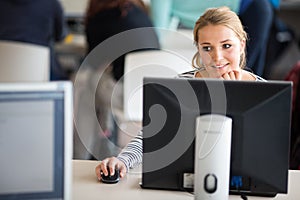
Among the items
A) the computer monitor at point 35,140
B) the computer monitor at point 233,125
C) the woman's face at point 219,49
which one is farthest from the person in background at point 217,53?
the computer monitor at point 35,140

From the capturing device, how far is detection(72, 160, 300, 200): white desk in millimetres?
1651

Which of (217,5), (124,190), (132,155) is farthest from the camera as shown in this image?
(217,5)

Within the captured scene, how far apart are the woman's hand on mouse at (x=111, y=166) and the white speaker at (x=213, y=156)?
0.32 m

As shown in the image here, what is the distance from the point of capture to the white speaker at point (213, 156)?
1.50 metres

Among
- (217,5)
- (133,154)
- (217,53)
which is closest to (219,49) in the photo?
(217,53)

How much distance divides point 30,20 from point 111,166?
6.64 ft

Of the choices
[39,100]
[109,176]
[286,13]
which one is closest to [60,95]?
[39,100]

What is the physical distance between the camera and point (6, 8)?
3.54m

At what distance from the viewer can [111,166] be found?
178cm

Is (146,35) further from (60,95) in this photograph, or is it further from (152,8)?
(60,95)

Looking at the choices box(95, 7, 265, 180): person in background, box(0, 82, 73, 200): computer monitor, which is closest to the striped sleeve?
box(95, 7, 265, 180): person in background

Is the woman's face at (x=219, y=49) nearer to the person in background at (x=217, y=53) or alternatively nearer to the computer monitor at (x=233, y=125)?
the person in background at (x=217, y=53)

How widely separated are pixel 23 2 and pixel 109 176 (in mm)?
2046

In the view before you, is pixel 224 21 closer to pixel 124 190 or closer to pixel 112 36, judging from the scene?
pixel 124 190
